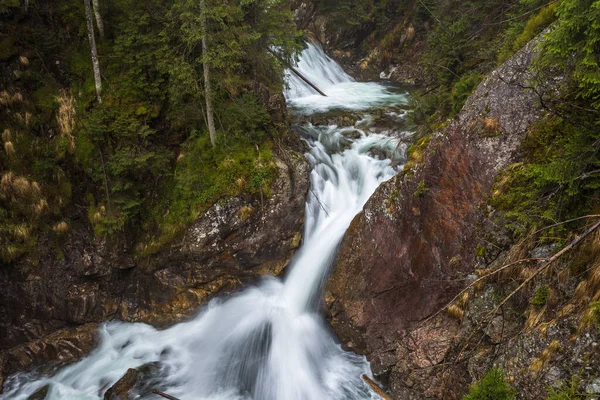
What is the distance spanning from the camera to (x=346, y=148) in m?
12.8

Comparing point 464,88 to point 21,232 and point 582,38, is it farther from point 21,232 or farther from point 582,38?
point 21,232

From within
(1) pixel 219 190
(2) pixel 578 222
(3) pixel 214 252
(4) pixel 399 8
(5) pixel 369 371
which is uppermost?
(4) pixel 399 8

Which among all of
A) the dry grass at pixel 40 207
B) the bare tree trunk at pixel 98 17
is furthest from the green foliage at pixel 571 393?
the bare tree trunk at pixel 98 17

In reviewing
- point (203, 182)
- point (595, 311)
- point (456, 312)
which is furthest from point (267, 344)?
point (595, 311)

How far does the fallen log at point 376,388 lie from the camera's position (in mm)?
7242

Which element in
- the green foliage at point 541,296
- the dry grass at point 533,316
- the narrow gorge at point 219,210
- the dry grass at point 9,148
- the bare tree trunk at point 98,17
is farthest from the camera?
the bare tree trunk at point 98,17

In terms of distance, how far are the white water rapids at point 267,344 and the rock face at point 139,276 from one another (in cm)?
44

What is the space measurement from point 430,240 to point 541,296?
2697mm

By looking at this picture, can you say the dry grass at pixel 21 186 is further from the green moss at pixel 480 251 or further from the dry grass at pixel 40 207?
the green moss at pixel 480 251

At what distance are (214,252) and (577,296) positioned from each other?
8.21 metres

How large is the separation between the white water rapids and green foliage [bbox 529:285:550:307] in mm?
4604

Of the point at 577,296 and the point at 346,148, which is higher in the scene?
the point at 346,148

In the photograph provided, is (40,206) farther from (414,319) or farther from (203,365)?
(414,319)

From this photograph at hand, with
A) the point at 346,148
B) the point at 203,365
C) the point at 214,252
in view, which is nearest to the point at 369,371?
the point at 203,365
